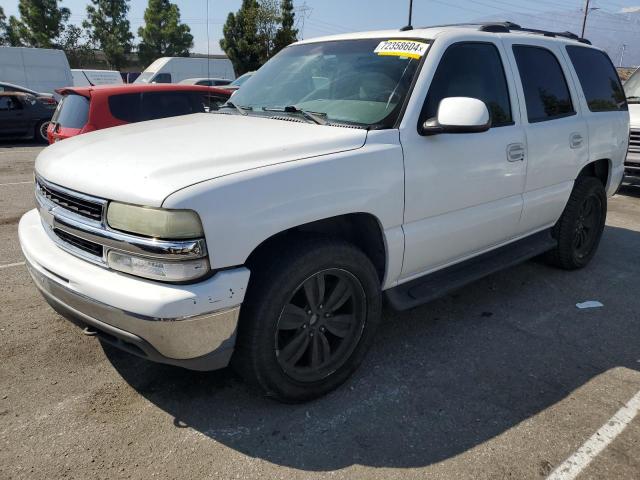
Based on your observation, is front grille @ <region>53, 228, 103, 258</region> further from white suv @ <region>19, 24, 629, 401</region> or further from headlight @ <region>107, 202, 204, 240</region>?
headlight @ <region>107, 202, 204, 240</region>

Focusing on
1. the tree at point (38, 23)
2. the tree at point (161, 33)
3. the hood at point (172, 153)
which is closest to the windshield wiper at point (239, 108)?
the hood at point (172, 153)

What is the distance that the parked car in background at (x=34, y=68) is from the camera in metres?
19.0

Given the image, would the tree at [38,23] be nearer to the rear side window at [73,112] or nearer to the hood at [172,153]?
the rear side window at [73,112]

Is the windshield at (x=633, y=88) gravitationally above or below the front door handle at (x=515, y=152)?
above

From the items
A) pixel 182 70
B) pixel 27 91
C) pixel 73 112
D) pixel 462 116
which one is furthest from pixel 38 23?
pixel 462 116

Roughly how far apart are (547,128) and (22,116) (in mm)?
13813

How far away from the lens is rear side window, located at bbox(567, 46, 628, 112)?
456 centimetres

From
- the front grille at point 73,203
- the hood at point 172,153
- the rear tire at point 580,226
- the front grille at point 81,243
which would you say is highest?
the hood at point 172,153

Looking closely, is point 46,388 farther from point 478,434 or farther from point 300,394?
point 478,434

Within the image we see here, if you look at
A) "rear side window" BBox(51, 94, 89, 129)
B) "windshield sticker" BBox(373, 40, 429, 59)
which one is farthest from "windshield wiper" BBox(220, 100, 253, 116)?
"rear side window" BBox(51, 94, 89, 129)

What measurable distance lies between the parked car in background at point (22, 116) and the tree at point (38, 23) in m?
32.1

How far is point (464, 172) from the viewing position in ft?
10.5

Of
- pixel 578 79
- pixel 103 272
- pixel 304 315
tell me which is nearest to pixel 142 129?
pixel 103 272

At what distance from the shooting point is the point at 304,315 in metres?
2.70
